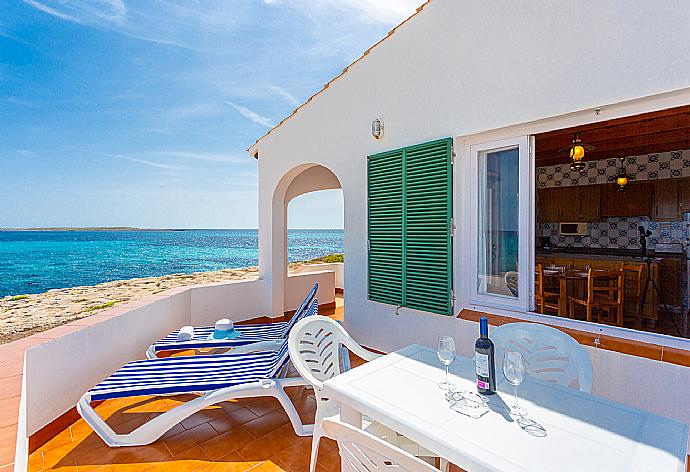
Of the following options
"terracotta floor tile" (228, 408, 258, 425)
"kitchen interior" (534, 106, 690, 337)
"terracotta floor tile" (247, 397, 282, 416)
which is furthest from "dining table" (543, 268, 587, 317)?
"terracotta floor tile" (228, 408, 258, 425)

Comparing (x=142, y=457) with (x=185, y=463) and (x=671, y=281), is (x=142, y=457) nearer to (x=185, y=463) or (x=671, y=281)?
(x=185, y=463)

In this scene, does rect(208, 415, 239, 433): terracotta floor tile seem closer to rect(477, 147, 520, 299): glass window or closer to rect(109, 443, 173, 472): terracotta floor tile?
rect(109, 443, 173, 472): terracotta floor tile

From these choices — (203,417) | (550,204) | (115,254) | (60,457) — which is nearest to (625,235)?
(550,204)

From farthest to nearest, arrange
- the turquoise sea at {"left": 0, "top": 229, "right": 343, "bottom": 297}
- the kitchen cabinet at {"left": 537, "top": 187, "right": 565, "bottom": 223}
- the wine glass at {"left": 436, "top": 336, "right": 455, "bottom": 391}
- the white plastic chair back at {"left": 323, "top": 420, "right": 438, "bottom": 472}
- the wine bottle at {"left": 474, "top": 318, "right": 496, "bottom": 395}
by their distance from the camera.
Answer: the turquoise sea at {"left": 0, "top": 229, "right": 343, "bottom": 297} < the kitchen cabinet at {"left": 537, "top": 187, "right": 565, "bottom": 223} < the wine glass at {"left": 436, "top": 336, "right": 455, "bottom": 391} < the wine bottle at {"left": 474, "top": 318, "right": 496, "bottom": 395} < the white plastic chair back at {"left": 323, "top": 420, "right": 438, "bottom": 472}

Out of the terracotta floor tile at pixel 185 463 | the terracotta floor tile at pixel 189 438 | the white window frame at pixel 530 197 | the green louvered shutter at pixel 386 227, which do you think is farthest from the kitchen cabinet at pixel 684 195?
the terracotta floor tile at pixel 185 463

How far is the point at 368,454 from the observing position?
47.7 inches

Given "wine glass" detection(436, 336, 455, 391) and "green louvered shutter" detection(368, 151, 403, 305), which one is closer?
"wine glass" detection(436, 336, 455, 391)

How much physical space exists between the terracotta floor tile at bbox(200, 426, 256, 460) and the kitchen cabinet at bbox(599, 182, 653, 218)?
753 centimetres

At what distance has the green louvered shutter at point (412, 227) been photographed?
3.85 meters

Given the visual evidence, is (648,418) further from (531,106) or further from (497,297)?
(531,106)

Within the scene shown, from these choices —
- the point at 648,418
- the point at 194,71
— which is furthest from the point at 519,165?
the point at 194,71

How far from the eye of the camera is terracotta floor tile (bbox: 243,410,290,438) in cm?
301

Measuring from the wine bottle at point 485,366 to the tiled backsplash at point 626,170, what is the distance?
7.05 m

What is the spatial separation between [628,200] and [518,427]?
23.9 ft
